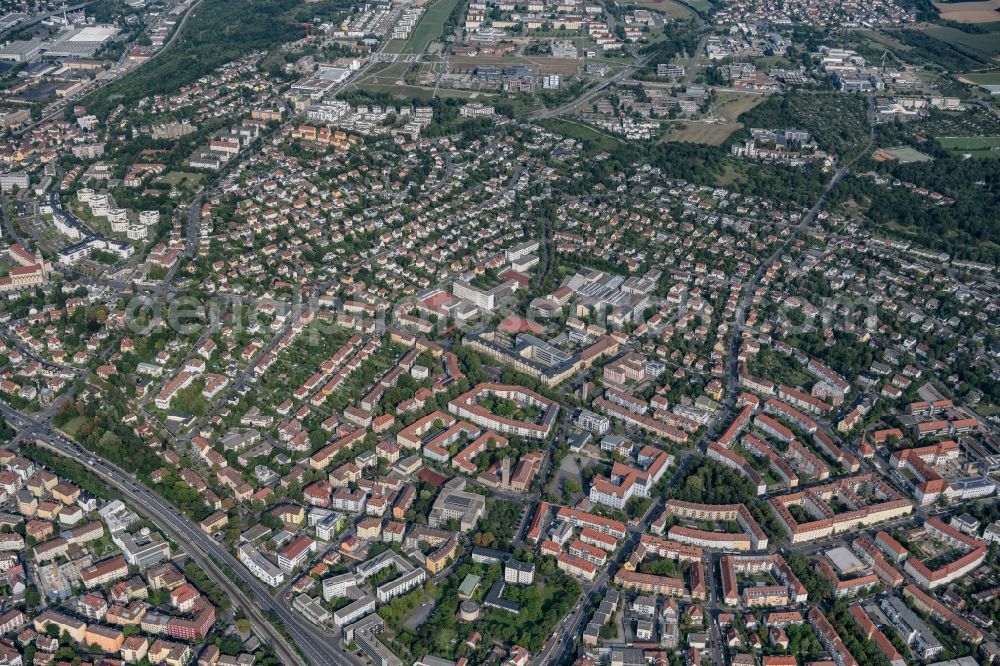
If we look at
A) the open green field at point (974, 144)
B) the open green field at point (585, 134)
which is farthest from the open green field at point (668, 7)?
the open green field at point (974, 144)

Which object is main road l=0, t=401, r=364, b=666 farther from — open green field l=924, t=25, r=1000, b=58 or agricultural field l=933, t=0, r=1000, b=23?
agricultural field l=933, t=0, r=1000, b=23

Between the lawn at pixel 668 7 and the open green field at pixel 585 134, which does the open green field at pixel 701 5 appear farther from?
the open green field at pixel 585 134

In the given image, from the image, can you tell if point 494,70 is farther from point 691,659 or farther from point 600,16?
point 691,659

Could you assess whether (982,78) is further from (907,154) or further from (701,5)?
(701,5)

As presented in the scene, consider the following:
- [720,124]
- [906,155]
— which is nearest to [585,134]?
[720,124]

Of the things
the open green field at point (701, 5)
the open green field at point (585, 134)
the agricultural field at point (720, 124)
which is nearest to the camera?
the open green field at point (585, 134)

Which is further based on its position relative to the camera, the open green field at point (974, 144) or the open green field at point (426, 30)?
the open green field at point (426, 30)

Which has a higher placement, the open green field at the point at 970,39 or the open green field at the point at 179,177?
the open green field at the point at 179,177

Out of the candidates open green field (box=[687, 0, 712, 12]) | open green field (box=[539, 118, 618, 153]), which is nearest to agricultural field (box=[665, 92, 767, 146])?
open green field (box=[539, 118, 618, 153])
